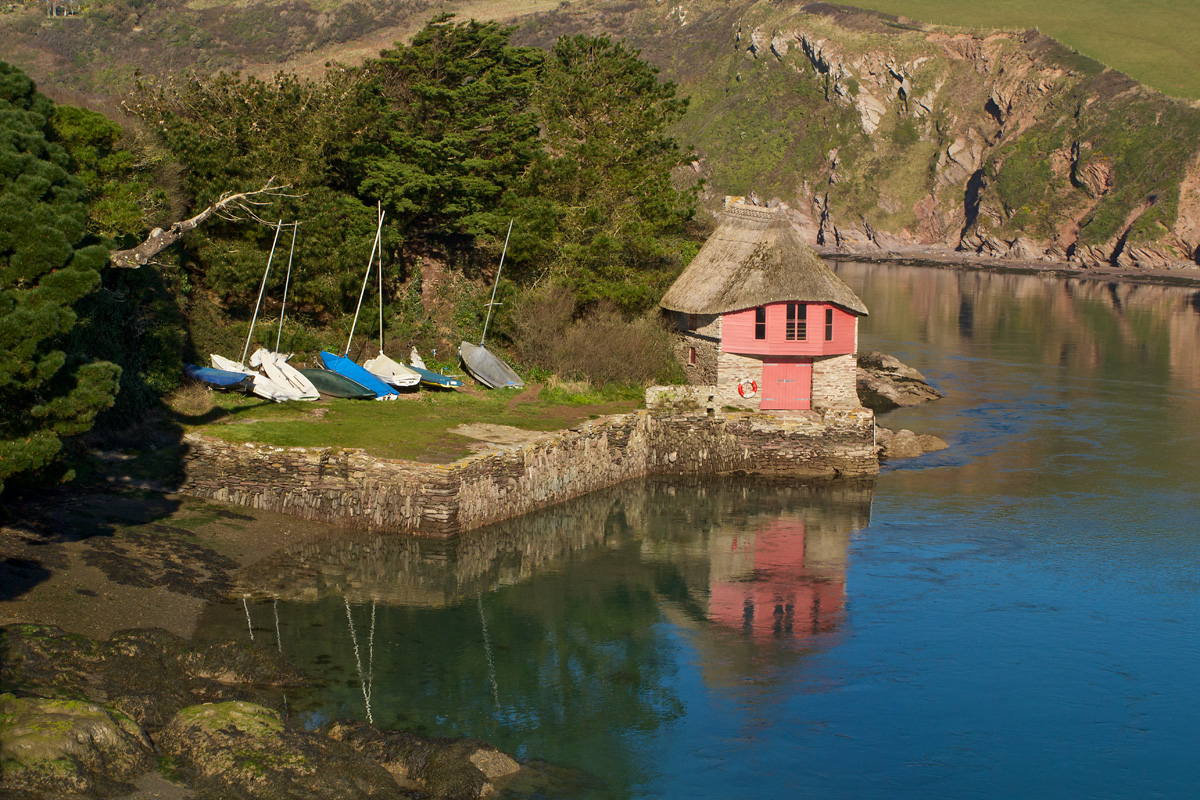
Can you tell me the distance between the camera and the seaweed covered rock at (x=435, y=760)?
1578cm

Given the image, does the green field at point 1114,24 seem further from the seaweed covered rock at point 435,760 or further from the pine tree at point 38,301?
the seaweed covered rock at point 435,760

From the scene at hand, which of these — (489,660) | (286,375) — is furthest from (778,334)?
(489,660)

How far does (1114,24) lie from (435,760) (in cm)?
18143

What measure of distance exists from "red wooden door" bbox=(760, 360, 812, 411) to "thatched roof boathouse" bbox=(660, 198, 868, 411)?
33 mm

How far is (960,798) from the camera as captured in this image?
17.0m

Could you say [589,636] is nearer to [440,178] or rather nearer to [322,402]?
[322,402]

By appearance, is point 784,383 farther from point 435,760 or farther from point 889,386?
point 435,760

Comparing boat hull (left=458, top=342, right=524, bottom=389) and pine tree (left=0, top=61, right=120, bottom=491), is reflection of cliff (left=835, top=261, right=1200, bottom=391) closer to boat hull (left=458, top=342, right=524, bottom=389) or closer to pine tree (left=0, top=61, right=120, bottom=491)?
boat hull (left=458, top=342, right=524, bottom=389)

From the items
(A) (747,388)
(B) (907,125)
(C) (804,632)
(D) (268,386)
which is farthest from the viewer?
(B) (907,125)

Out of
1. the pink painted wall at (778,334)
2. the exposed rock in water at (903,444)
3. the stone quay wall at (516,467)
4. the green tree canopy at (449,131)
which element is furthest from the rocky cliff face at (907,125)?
the stone quay wall at (516,467)

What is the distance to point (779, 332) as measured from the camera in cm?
3631

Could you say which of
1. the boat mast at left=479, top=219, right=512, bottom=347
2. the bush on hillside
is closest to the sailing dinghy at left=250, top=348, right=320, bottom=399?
the boat mast at left=479, top=219, right=512, bottom=347

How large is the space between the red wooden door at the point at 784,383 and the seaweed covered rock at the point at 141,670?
68.8 ft

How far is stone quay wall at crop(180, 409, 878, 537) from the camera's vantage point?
26562 mm
